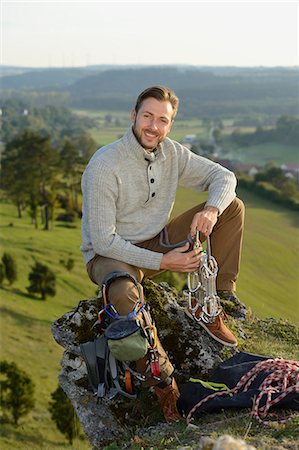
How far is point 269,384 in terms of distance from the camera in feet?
16.1

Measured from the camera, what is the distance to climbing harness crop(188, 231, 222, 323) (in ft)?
19.6

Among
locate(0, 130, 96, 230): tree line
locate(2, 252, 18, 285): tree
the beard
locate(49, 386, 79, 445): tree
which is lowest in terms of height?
locate(49, 386, 79, 445): tree

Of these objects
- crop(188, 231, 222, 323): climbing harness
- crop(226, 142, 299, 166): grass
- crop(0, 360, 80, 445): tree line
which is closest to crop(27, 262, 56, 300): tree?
crop(0, 360, 80, 445): tree line

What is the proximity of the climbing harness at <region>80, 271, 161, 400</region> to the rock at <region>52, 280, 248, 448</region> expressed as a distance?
0.70 feet

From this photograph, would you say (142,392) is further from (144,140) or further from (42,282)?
(42,282)

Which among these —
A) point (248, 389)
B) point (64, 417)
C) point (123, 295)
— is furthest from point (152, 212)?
point (64, 417)

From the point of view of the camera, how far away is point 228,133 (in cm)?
15850

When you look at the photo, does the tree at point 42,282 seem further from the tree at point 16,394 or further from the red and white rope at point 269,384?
the red and white rope at point 269,384

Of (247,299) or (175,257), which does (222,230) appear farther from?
(247,299)

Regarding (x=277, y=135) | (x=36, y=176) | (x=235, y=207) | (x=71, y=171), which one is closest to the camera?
(x=235, y=207)

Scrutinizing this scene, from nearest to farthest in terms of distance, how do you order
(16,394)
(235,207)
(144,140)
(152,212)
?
1. (144,140)
2. (152,212)
3. (235,207)
4. (16,394)

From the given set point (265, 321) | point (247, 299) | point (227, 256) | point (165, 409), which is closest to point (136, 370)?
point (165, 409)

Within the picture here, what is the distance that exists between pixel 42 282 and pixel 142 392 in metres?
36.0

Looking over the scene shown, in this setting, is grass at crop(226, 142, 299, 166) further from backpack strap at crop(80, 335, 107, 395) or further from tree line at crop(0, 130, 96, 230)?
backpack strap at crop(80, 335, 107, 395)
